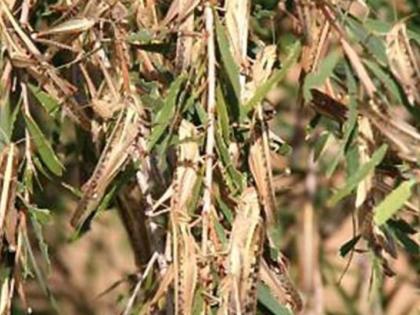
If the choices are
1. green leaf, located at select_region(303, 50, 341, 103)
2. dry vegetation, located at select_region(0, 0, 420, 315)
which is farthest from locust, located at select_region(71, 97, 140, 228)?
green leaf, located at select_region(303, 50, 341, 103)

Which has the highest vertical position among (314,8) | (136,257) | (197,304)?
(314,8)

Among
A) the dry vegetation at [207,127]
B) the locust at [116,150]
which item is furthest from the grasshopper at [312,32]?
the locust at [116,150]

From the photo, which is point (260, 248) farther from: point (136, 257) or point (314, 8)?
point (136, 257)

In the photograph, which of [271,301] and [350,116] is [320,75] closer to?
[350,116]

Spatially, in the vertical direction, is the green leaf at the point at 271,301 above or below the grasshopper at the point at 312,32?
below

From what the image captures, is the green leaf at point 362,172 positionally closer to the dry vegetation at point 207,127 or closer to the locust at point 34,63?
the dry vegetation at point 207,127

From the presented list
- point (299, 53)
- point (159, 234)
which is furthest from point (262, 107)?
point (159, 234)
